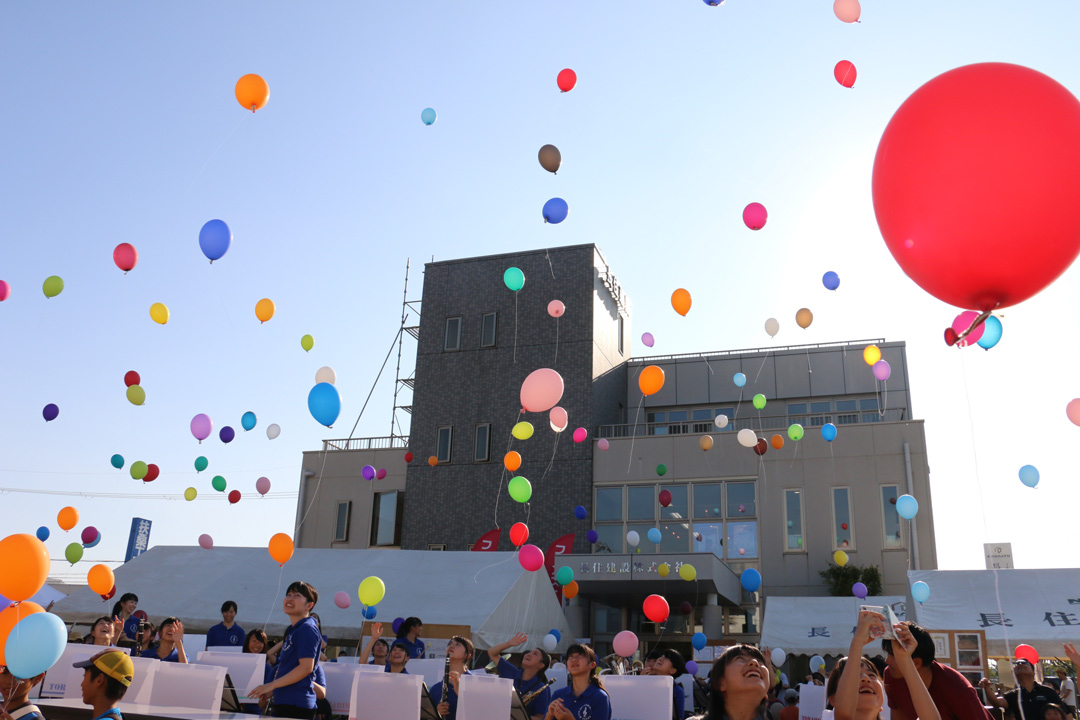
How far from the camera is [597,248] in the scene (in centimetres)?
2381

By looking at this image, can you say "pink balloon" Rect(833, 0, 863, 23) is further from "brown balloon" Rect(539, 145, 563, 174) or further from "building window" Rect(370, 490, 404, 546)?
"building window" Rect(370, 490, 404, 546)

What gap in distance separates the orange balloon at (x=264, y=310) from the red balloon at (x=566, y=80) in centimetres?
589

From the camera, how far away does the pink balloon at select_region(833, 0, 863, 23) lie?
8398mm

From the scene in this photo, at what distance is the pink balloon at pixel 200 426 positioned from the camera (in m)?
14.8

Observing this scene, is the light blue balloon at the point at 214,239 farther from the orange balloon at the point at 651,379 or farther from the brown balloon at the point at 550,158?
the orange balloon at the point at 651,379

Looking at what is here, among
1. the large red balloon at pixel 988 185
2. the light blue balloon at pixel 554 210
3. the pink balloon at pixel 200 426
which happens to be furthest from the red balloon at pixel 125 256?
the large red balloon at pixel 988 185

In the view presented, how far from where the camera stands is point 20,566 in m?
5.56

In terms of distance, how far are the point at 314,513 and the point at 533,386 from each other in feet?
50.0

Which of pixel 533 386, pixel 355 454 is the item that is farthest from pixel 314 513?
pixel 533 386

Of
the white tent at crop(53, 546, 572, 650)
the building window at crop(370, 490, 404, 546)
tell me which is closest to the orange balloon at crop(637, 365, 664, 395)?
the white tent at crop(53, 546, 572, 650)

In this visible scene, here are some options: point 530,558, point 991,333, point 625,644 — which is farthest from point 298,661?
point 530,558

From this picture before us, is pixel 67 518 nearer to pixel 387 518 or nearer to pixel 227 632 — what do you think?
pixel 227 632

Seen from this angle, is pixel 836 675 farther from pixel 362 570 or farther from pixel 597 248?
pixel 597 248

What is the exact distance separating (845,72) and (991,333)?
3187mm
